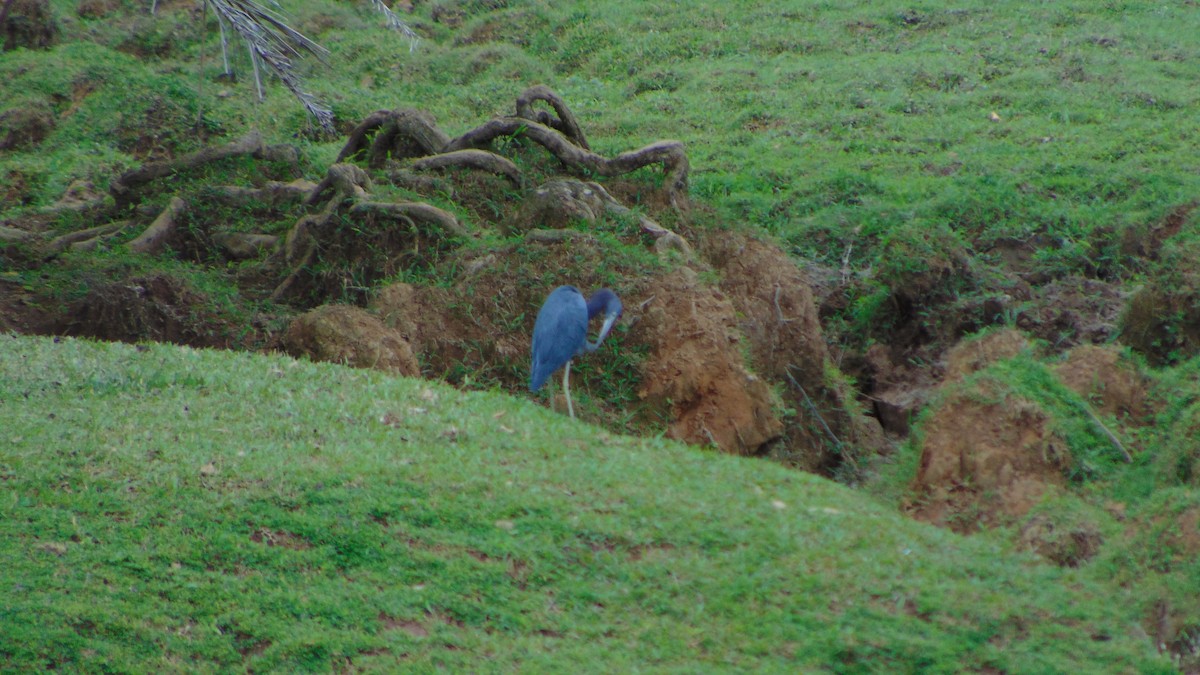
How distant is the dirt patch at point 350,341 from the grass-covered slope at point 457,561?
116 centimetres

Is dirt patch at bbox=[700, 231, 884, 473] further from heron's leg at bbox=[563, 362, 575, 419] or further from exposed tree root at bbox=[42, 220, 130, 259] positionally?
exposed tree root at bbox=[42, 220, 130, 259]

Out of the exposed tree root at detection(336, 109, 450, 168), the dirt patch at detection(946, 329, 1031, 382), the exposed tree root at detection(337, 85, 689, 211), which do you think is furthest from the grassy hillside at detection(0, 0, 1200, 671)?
the exposed tree root at detection(336, 109, 450, 168)

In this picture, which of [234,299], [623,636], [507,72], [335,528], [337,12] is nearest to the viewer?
[623,636]

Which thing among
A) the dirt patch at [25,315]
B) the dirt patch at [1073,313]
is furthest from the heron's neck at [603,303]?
the dirt patch at [25,315]

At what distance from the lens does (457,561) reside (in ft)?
17.4

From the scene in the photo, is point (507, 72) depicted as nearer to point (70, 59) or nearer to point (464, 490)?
point (70, 59)

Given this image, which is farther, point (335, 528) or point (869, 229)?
point (869, 229)

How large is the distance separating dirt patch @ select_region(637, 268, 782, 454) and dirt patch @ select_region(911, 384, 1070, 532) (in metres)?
1.26

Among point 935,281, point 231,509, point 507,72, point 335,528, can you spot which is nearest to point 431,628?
point 335,528

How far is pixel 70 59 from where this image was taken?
17297 millimetres

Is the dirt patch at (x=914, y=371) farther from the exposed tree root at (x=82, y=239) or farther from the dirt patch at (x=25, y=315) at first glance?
the exposed tree root at (x=82, y=239)

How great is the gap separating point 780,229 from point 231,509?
670cm

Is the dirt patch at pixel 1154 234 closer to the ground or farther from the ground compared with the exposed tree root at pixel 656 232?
closer to the ground

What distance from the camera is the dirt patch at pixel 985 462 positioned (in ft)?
21.3
